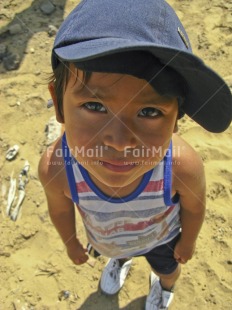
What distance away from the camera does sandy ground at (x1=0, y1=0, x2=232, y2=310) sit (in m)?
2.51

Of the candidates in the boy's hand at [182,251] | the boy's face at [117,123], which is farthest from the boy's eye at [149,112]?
the boy's hand at [182,251]

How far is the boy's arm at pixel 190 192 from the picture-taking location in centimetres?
163

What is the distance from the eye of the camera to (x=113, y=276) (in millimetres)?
2494

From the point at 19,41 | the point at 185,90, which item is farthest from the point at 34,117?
the point at 185,90

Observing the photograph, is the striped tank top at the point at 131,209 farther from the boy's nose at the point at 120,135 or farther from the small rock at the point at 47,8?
the small rock at the point at 47,8

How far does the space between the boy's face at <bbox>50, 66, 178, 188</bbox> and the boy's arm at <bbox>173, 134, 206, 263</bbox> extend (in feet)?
0.80

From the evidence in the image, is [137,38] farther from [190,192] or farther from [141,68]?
[190,192]

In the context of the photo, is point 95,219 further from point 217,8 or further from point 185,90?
point 217,8

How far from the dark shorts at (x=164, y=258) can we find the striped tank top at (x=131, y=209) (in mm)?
112

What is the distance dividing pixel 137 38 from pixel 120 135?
0.30 m

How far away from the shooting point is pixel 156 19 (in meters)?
1.20

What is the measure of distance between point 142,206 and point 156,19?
808 millimetres

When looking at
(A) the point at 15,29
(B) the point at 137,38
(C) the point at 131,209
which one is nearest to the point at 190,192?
(C) the point at 131,209

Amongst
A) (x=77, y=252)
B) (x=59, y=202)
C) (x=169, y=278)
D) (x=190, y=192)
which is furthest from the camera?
(x=169, y=278)
